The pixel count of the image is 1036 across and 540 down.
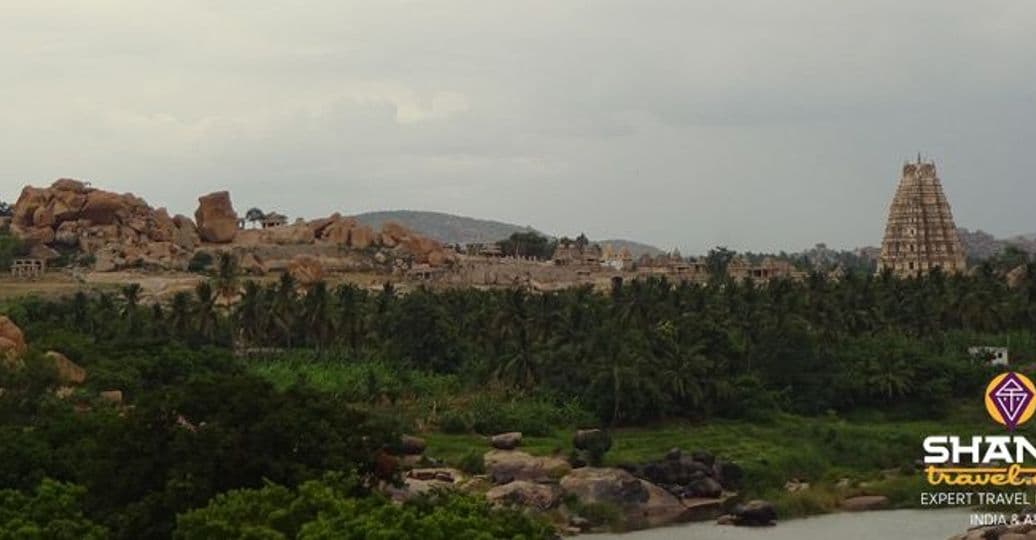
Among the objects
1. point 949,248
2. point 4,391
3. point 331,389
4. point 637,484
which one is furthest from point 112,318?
point 949,248

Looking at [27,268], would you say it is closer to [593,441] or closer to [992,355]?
[593,441]

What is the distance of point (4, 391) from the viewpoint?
186 ft

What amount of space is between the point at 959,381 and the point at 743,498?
22.2 metres

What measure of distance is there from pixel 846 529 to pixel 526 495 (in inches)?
485

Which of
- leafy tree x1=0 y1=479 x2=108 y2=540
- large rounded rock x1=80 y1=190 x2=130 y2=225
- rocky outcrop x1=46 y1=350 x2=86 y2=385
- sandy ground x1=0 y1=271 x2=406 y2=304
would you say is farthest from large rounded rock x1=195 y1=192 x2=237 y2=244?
leafy tree x1=0 y1=479 x2=108 y2=540

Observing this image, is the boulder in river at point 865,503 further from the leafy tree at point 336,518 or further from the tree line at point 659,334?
the leafy tree at point 336,518

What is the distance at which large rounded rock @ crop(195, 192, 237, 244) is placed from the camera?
13575 cm

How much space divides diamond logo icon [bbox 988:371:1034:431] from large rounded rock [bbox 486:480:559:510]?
20.7 metres

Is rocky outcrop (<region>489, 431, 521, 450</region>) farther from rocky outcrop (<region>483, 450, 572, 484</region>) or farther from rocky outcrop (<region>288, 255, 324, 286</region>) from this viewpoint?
rocky outcrop (<region>288, 255, 324, 286</region>)

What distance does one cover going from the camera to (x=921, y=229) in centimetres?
14000

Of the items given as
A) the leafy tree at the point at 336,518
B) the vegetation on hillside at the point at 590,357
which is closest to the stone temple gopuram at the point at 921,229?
the vegetation on hillside at the point at 590,357

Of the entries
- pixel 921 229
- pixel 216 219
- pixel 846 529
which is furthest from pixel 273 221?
pixel 846 529

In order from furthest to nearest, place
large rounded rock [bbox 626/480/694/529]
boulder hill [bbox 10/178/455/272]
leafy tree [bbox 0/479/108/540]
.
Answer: boulder hill [bbox 10/178/455/272]
large rounded rock [bbox 626/480/694/529]
leafy tree [bbox 0/479/108/540]

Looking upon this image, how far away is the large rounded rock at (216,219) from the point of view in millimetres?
135750
